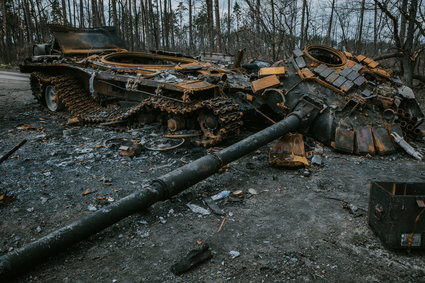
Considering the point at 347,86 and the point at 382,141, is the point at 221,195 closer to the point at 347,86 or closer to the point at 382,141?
the point at 382,141

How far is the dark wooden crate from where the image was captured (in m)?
2.90

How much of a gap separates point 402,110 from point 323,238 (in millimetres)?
4240

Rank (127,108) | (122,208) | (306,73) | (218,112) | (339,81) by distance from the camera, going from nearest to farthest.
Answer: (122,208) → (218,112) → (339,81) → (306,73) → (127,108)

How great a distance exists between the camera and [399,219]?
2.94 meters

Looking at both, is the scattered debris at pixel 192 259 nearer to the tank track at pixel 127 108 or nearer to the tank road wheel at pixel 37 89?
the tank track at pixel 127 108

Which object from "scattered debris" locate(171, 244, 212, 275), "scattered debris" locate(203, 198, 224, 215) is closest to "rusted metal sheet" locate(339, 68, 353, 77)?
"scattered debris" locate(203, 198, 224, 215)

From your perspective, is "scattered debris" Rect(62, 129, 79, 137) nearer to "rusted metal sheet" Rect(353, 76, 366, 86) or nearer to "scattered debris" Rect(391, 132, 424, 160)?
"rusted metal sheet" Rect(353, 76, 366, 86)

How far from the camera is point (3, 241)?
3.28 meters

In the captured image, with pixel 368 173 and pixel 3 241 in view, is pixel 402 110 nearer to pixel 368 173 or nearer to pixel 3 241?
pixel 368 173

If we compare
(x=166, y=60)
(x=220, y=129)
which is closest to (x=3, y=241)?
(x=220, y=129)

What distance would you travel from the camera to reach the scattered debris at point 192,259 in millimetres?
2841

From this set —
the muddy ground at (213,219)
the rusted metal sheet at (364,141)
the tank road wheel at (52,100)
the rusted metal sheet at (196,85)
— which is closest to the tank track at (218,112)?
the rusted metal sheet at (196,85)

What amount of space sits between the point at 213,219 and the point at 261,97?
12.4 feet

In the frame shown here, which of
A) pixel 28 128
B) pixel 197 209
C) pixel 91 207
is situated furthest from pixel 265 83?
pixel 28 128
